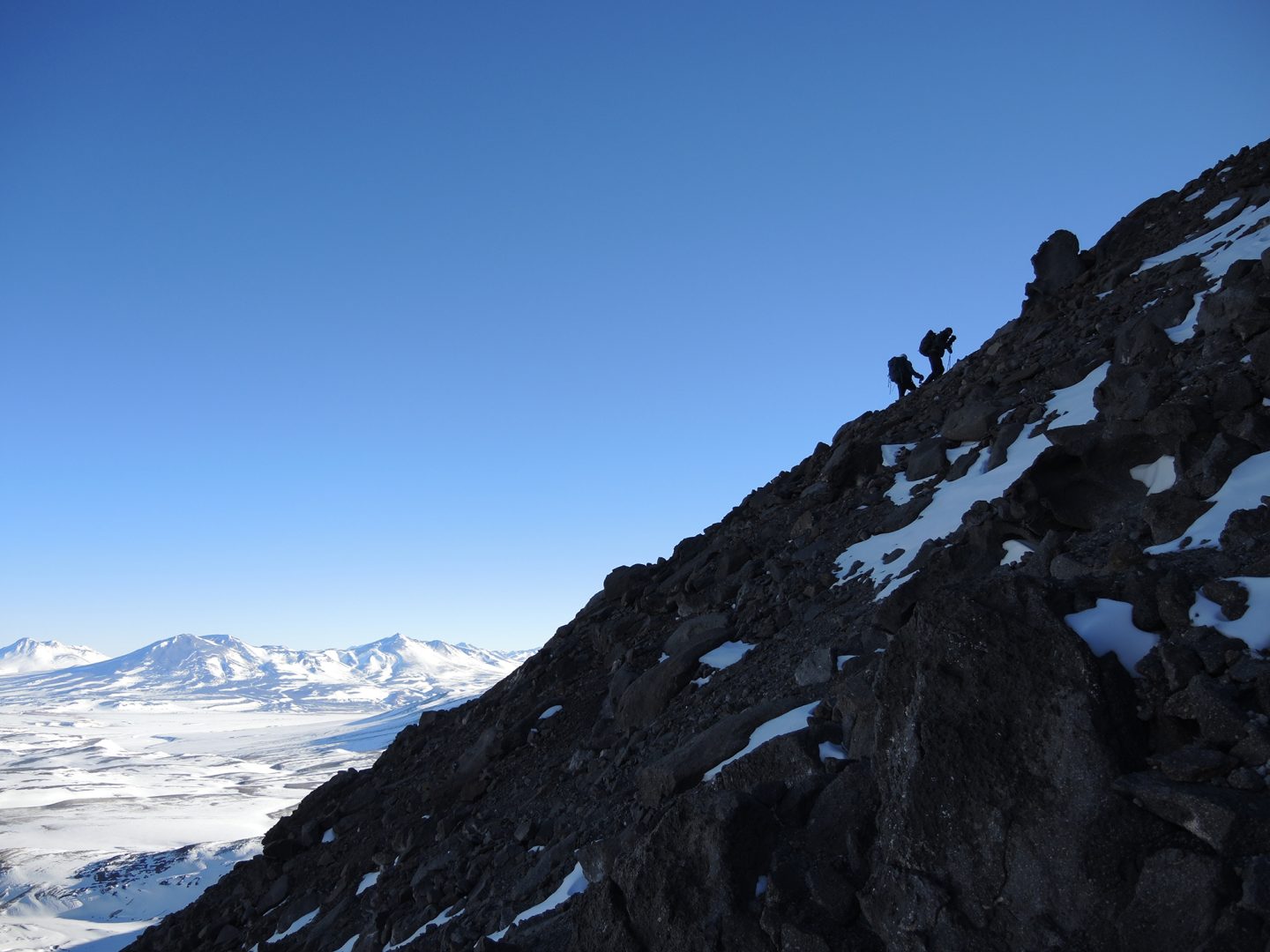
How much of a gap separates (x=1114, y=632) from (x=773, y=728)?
17.9 ft

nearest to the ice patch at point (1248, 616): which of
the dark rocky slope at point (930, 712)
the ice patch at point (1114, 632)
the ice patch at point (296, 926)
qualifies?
the dark rocky slope at point (930, 712)

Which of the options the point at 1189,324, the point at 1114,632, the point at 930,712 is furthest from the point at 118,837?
the point at 1114,632

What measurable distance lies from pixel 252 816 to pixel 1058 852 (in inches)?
5264

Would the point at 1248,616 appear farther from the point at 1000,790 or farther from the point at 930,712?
the point at 930,712

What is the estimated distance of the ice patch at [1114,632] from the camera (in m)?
7.41

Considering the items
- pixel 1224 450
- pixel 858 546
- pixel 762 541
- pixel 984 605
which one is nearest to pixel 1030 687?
pixel 984 605

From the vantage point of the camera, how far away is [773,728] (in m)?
11.8

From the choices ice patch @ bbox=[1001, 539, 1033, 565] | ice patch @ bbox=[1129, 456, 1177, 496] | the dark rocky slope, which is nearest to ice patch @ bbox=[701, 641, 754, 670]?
the dark rocky slope

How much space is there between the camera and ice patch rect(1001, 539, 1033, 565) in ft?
43.9

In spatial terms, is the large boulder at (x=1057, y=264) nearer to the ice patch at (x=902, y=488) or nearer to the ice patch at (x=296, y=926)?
the ice patch at (x=902, y=488)

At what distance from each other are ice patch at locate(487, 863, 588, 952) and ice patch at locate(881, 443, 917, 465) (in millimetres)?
15369

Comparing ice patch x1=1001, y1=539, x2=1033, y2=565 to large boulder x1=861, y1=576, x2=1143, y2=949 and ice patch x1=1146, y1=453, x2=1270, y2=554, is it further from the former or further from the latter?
large boulder x1=861, y1=576, x2=1143, y2=949

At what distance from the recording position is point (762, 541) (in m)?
23.3

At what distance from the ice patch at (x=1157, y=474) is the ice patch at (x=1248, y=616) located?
19.6 ft
